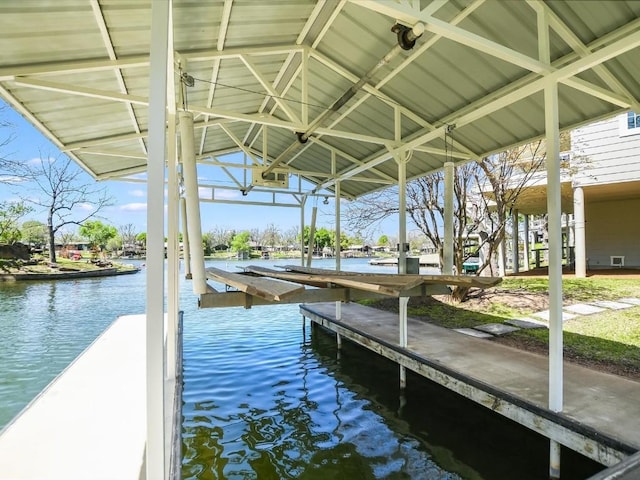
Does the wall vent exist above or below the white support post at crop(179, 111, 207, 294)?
below

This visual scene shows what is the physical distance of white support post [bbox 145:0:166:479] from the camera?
1.65m

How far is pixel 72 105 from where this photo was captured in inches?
182

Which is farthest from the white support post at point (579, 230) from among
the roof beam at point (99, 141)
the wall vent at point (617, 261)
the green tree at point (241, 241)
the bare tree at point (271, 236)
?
the bare tree at point (271, 236)

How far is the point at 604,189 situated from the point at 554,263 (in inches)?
366

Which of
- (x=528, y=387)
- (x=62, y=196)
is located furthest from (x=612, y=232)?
(x=62, y=196)

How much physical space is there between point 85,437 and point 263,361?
3646 mm

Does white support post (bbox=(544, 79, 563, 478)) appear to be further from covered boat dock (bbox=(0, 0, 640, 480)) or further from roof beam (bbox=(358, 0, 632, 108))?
roof beam (bbox=(358, 0, 632, 108))

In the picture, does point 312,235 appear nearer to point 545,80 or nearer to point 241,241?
point 545,80

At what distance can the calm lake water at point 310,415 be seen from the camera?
126 inches

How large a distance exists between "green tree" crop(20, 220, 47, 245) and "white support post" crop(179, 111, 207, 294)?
90.4 feet

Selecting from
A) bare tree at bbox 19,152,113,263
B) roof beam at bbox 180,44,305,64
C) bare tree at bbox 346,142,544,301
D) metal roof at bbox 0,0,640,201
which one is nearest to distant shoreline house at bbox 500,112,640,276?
bare tree at bbox 346,142,544,301

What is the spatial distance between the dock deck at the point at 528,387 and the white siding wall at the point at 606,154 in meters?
6.97

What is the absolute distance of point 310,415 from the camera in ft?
13.8

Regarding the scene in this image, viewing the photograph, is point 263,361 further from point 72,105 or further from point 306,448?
point 72,105
